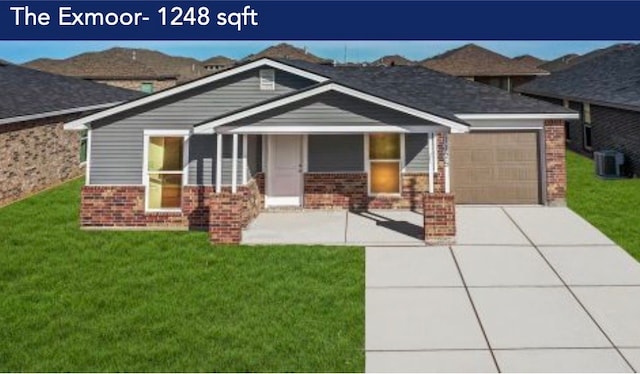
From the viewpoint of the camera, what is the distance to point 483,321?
263 inches

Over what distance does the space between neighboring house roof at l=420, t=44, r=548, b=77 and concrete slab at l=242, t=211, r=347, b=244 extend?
32.5 m

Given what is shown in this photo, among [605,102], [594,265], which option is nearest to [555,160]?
[594,265]

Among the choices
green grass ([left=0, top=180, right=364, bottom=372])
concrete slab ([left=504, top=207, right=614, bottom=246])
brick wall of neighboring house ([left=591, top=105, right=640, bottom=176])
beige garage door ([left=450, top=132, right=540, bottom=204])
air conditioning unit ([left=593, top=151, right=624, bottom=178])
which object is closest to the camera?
green grass ([left=0, top=180, right=364, bottom=372])

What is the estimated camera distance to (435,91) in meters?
15.6

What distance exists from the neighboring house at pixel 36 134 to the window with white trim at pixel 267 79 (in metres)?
7.64

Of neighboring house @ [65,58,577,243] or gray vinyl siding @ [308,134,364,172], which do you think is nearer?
neighboring house @ [65,58,577,243]

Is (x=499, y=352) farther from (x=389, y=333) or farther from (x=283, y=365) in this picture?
(x=283, y=365)

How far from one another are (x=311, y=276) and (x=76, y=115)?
1539 centimetres

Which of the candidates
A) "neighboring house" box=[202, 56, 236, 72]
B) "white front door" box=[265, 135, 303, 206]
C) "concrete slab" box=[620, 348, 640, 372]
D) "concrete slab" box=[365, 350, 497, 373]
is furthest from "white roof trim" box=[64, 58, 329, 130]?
"neighboring house" box=[202, 56, 236, 72]

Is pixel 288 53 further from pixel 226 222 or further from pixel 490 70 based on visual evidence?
pixel 226 222

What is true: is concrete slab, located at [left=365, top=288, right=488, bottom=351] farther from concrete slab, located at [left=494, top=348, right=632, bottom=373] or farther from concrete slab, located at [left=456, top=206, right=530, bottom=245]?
concrete slab, located at [left=456, top=206, right=530, bottom=245]

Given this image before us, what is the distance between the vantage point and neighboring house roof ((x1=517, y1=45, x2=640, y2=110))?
19.4 m

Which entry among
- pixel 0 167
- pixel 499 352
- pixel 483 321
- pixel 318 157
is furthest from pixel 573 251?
pixel 0 167

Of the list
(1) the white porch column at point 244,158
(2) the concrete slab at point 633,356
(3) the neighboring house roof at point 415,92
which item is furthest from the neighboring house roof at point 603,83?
(2) the concrete slab at point 633,356
